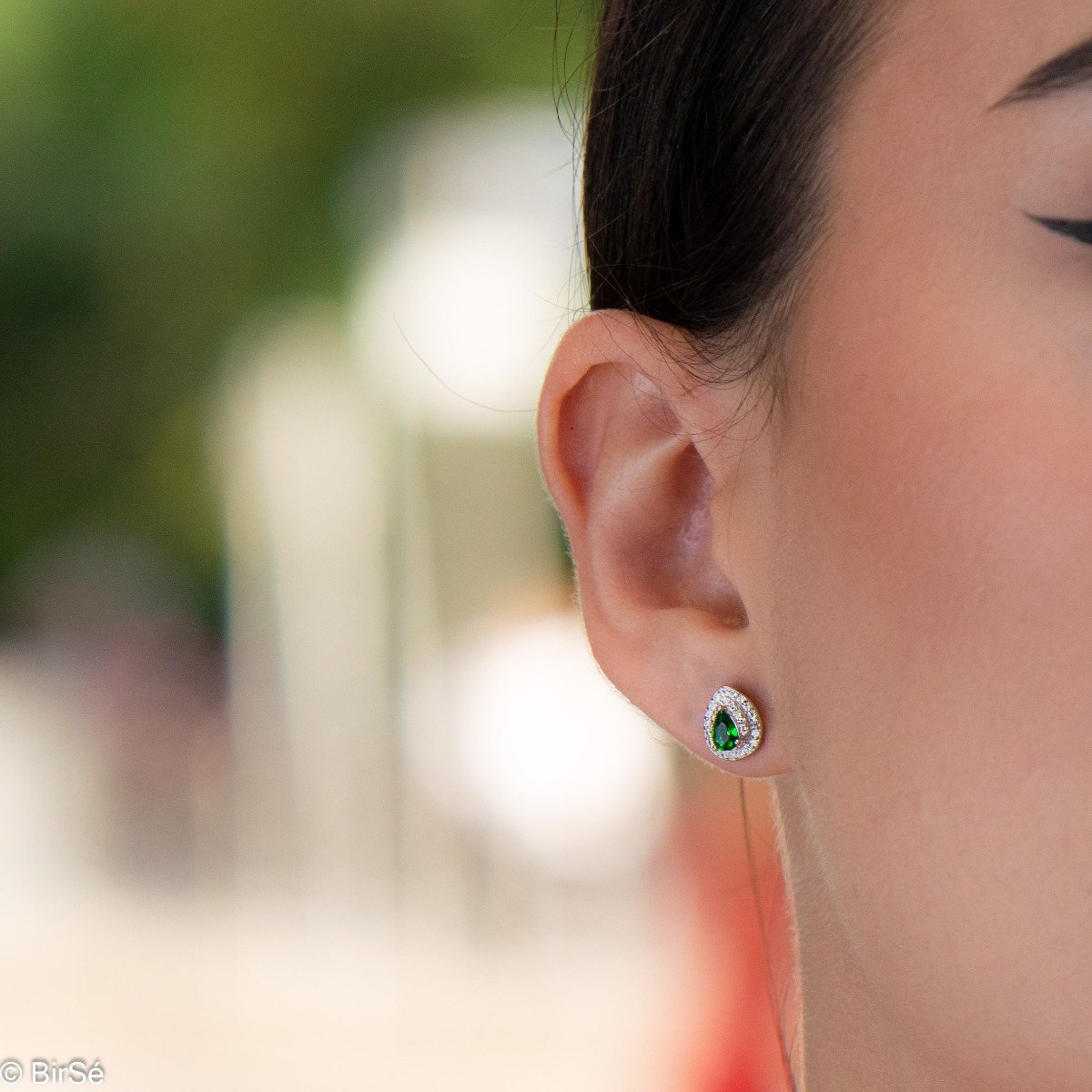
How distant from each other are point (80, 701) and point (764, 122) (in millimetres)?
3783

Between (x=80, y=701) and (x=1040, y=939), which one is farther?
(x=80, y=701)

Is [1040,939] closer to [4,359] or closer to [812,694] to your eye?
[812,694]

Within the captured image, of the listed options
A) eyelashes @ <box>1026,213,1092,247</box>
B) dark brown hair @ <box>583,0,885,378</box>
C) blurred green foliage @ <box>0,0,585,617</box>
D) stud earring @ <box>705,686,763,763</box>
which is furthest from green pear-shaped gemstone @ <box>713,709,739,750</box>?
blurred green foliage @ <box>0,0,585,617</box>

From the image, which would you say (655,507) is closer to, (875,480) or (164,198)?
(875,480)

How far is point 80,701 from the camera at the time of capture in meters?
4.28

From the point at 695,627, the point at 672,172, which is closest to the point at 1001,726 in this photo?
the point at 695,627

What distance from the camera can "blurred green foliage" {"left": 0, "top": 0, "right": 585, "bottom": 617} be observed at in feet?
13.4

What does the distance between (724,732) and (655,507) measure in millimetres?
164

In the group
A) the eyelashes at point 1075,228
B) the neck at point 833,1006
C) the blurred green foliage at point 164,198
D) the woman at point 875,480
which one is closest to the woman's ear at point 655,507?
the woman at point 875,480

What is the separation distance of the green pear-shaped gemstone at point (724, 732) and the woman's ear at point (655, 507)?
0.01 m

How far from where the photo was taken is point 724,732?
91 cm

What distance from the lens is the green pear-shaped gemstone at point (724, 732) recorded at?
0.91 metres

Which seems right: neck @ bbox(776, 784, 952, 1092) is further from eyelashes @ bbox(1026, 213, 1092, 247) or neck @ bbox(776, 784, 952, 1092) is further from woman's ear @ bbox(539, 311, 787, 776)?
eyelashes @ bbox(1026, 213, 1092, 247)

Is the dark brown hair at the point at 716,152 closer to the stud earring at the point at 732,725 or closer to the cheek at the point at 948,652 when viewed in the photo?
the cheek at the point at 948,652
